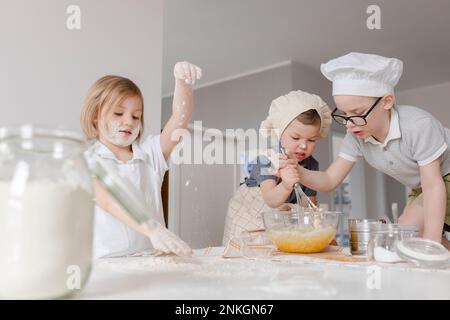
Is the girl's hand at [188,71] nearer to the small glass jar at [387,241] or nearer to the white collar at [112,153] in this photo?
the white collar at [112,153]

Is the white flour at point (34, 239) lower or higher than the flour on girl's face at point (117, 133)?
lower

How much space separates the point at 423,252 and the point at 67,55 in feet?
4.90

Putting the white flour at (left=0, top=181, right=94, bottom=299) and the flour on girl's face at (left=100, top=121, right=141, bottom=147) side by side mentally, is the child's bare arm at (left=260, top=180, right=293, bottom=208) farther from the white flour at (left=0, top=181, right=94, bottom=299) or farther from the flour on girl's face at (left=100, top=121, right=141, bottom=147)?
the white flour at (left=0, top=181, right=94, bottom=299)

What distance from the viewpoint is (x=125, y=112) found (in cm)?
109

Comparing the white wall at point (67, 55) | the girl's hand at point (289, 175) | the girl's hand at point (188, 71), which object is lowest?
the girl's hand at point (289, 175)

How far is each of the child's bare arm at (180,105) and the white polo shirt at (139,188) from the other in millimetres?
36

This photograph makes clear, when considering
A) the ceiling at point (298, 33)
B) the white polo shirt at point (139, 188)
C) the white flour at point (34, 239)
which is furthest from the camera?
the ceiling at point (298, 33)

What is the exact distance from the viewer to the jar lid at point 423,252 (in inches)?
25.4

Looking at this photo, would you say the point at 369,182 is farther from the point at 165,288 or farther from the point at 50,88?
the point at 165,288

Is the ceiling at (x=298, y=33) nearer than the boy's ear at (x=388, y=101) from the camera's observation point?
No

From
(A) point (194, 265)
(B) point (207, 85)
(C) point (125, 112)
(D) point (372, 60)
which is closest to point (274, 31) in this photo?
(B) point (207, 85)

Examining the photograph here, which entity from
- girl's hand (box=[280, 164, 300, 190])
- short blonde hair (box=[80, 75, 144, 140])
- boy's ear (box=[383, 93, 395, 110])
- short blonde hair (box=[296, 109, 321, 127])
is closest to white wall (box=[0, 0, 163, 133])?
short blonde hair (box=[80, 75, 144, 140])

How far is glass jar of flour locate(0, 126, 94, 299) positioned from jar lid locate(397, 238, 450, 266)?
1.63ft

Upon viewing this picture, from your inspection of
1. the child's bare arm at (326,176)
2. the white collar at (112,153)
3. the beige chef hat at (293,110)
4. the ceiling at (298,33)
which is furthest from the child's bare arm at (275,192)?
the ceiling at (298,33)
